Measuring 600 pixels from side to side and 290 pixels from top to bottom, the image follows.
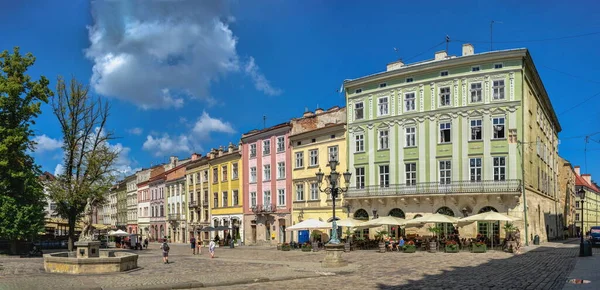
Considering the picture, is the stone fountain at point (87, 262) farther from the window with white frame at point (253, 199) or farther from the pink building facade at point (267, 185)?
the window with white frame at point (253, 199)

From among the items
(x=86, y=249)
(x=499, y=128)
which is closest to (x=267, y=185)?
(x=499, y=128)

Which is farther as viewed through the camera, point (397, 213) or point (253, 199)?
point (253, 199)

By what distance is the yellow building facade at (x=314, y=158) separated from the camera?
152ft

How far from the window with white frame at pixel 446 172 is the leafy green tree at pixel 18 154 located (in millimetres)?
28670

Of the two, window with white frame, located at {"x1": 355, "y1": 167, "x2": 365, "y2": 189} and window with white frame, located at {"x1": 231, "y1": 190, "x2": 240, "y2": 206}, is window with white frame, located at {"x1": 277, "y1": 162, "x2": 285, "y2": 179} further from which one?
window with white frame, located at {"x1": 355, "y1": 167, "x2": 365, "y2": 189}

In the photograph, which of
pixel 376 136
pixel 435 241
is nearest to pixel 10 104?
pixel 376 136

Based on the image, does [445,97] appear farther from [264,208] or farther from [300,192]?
[264,208]

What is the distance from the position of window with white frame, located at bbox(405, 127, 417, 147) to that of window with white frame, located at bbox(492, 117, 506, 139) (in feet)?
19.9

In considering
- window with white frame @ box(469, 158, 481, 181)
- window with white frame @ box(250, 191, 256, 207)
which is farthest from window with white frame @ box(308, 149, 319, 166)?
window with white frame @ box(469, 158, 481, 181)

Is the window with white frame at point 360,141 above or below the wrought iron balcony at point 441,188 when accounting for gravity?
above

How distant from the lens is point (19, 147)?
3756 cm

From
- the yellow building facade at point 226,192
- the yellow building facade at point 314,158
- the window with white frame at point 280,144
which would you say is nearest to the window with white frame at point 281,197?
the yellow building facade at point 314,158

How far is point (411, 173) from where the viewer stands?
4153 centimetres

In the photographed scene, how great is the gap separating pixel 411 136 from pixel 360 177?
18.6 feet
